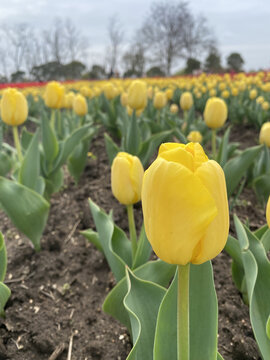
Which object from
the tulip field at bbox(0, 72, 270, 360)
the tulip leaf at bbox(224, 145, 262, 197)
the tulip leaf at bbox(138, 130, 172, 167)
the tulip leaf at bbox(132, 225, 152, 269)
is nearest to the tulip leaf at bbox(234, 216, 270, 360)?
the tulip field at bbox(0, 72, 270, 360)

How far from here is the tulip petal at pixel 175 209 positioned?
1.89 ft

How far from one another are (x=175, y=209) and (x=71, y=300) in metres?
1.46

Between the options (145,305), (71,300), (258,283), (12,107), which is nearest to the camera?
(145,305)

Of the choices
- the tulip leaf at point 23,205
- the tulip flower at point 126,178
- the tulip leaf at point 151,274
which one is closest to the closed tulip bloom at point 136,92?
the tulip leaf at point 23,205

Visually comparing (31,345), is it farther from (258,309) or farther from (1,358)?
(258,309)

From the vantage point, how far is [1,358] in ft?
4.76

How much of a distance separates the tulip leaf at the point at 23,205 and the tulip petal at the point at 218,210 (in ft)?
4.63

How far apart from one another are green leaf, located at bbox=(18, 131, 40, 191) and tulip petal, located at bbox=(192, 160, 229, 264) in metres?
1.68

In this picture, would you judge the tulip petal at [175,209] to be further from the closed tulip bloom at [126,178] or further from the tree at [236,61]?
the tree at [236,61]

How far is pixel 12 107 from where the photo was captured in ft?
7.64

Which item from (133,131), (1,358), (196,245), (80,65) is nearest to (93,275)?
(1,358)

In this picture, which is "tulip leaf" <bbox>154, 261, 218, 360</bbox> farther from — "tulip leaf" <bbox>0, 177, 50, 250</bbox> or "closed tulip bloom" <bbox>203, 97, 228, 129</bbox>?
"closed tulip bloom" <bbox>203, 97, 228, 129</bbox>

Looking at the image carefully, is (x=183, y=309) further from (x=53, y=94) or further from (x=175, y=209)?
(x=53, y=94)

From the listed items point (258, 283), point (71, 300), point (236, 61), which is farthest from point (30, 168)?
point (236, 61)
